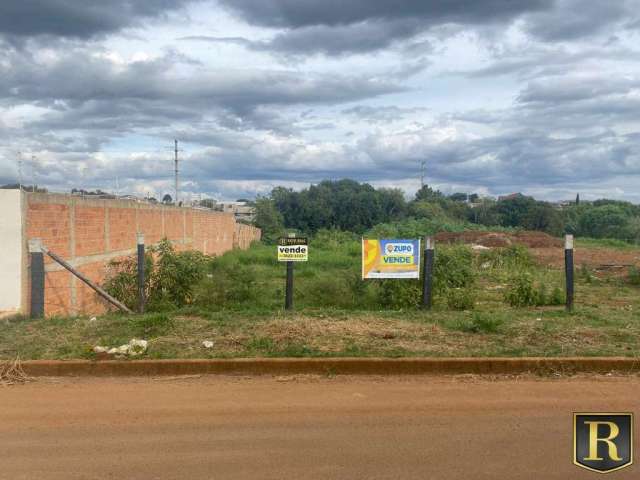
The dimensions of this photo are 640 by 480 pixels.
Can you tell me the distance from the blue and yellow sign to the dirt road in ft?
12.2

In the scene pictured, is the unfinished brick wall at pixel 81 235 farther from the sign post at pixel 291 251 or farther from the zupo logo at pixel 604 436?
the zupo logo at pixel 604 436

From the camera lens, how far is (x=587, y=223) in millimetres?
74938

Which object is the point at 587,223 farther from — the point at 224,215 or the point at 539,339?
the point at 539,339

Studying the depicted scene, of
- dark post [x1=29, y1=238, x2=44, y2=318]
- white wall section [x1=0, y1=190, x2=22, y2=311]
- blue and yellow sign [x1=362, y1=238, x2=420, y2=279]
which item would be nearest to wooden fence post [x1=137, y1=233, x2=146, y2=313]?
dark post [x1=29, y1=238, x2=44, y2=318]

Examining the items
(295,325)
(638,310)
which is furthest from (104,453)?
(638,310)

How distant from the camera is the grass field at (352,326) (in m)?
7.57

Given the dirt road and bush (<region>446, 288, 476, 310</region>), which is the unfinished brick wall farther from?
bush (<region>446, 288, 476, 310</region>)

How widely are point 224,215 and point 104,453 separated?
3047cm

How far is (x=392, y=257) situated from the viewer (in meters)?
Answer: 10.5

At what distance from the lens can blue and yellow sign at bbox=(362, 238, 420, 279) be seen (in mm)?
10453

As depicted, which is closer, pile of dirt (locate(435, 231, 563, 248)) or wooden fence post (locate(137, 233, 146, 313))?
wooden fence post (locate(137, 233, 146, 313))

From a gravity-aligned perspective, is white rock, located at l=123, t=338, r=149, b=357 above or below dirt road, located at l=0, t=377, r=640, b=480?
above

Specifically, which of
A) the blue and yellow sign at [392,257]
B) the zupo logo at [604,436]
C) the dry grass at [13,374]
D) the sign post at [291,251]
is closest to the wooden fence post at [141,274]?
the sign post at [291,251]

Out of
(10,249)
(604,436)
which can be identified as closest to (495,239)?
(10,249)
